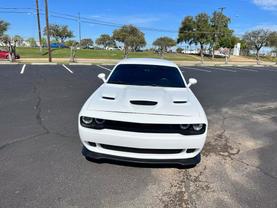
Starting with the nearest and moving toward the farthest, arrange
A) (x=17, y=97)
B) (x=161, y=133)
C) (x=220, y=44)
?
(x=161, y=133), (x=17, y=97), (x=220, y=44)

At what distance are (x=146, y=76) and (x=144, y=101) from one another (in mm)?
1421

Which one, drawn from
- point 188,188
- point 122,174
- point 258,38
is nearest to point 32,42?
point 258,38

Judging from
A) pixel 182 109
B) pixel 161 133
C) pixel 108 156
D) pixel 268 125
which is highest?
pixel 182 109

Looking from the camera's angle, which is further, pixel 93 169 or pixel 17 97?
pixel 17 97

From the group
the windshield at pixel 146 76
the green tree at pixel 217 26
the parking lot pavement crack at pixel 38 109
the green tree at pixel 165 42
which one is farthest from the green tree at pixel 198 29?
the windshield at pixel 146 76

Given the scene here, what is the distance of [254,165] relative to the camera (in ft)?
13.6

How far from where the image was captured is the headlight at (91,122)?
3.43 metres

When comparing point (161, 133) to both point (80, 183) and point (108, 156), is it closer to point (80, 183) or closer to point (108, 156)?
point (108, 156)

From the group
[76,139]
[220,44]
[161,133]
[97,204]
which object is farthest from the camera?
[220,44]

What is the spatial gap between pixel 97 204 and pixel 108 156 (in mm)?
663

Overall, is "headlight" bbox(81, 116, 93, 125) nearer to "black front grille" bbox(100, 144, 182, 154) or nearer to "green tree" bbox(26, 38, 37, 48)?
"black front grille" bbox(100, 144, 182, 154)

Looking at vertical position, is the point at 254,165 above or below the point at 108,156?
below

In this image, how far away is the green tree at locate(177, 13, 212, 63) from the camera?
5475 centimetres

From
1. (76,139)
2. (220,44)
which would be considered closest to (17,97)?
(76,139)
